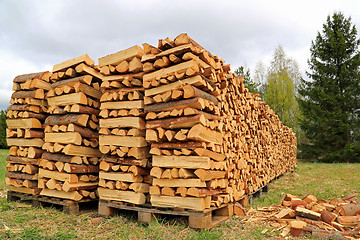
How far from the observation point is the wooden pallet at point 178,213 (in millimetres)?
3428

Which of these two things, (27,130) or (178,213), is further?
(27,130)

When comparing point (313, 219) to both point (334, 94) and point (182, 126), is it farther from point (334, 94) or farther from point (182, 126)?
point (334, 94)

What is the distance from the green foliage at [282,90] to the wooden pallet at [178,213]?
19096 mm

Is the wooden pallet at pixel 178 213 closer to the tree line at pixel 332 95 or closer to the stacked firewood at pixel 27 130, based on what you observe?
the stacked firewood at pixel 27 130

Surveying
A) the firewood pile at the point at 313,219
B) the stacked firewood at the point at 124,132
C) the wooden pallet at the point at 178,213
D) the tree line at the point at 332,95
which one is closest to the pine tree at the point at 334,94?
the tree line at the point at 332,95

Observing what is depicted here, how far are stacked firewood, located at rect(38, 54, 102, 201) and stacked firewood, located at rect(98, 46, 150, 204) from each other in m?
0.51

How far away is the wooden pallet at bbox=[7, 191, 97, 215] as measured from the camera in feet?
14.5

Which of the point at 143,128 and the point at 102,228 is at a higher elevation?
the point at 143,128

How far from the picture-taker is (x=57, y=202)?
4523 mm

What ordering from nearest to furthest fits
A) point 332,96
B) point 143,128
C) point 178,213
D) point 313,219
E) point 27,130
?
point 178,213
point 313,219
point 143,128
point 27,130
point 332,96

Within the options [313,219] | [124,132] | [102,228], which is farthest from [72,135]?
[313,219]

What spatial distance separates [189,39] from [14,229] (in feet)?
11.9

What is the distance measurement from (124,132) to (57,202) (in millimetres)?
1831

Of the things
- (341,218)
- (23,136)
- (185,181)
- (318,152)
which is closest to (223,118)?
(185,181)
